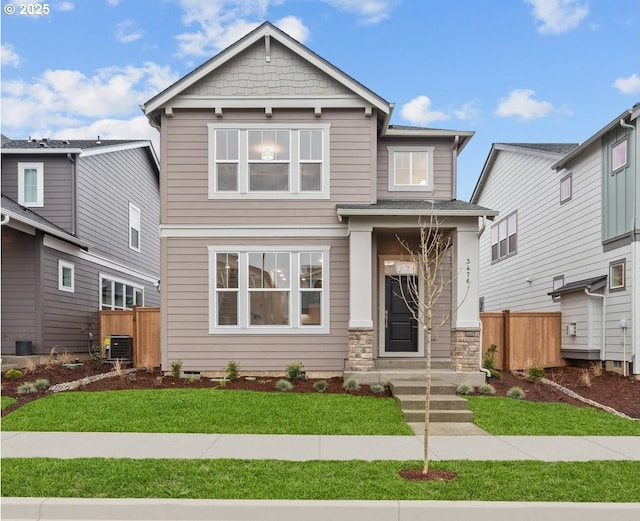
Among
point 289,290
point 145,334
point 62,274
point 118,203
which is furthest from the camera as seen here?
point 118,203

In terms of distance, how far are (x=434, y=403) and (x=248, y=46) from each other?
343 inches

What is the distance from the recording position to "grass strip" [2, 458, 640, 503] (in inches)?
197

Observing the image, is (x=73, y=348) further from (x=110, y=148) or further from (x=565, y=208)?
(x=565, y=208)

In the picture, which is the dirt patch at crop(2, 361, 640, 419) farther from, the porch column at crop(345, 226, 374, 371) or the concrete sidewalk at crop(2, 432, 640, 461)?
the concrete sidewalk at crop(2, 432, 640, 461)

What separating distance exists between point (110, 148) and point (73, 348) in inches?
270

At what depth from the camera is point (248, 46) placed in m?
12.2

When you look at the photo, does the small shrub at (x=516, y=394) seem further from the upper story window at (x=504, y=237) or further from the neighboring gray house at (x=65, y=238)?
the neighboring gray house at (x=65, y=238)

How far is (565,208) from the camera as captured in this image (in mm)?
15922

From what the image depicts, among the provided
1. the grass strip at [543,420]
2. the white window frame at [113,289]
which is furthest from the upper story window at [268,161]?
the white window frame at [113,289]

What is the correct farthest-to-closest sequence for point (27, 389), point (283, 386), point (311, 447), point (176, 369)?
point (176, 369), point (283, 386), point (27, 389), point (311, 447)

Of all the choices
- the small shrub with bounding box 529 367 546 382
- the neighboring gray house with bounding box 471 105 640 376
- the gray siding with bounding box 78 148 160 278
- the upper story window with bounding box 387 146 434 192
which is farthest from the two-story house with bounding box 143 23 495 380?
the gray siding with bounding box 78 148 160 278

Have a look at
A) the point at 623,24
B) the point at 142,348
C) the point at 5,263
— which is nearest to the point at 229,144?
the point at 142,348

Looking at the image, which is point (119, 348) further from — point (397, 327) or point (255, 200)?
point (397, 327)

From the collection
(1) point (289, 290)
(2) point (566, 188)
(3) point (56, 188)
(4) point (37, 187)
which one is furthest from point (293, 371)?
(2) point (566, 188)
